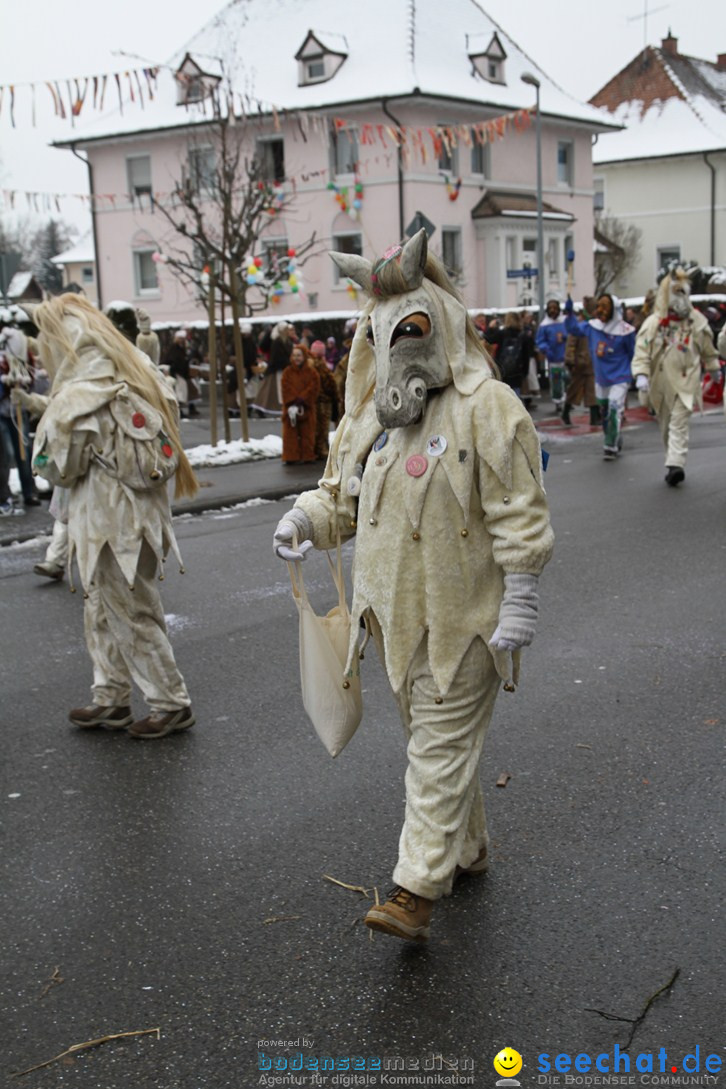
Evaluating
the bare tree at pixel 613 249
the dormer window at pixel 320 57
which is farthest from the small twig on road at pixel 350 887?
the bare tree at pixel 613 249

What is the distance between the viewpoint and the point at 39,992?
3.46 meters

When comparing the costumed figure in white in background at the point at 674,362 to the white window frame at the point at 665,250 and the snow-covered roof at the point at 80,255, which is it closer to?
the white window frame at the point at 665,250

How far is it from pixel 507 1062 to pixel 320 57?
40.5 metres

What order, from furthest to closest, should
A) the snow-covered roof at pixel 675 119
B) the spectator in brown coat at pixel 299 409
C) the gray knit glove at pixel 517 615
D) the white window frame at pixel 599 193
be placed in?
the white window frame at pixel 599 193
the snow-covered roof at pixel 675 119
the spectator in brown coat at pixel 299 409
the gray knit glove at pixel 517 615

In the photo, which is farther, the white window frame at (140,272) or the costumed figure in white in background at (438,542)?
the white window frame at (140,272)

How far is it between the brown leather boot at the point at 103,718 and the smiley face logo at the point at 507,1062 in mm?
Answer: 2991

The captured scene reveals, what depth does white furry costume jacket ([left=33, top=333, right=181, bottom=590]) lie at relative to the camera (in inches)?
211

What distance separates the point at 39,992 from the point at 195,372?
25.6m

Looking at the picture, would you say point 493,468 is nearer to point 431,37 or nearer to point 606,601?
point 606,601

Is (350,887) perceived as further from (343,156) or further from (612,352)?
(343,156)

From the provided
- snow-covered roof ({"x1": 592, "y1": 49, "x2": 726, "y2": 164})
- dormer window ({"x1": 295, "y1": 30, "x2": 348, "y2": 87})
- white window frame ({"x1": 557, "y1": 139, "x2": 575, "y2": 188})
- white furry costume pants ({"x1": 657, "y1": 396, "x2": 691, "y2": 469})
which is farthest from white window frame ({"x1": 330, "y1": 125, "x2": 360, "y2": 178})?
white furry costume pants ({"x1": 657, "y1": 396, "x2": 691, "y2": 469})

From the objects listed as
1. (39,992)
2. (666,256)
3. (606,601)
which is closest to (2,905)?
(39,992)

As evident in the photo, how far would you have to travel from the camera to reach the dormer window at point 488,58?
40.8 meters

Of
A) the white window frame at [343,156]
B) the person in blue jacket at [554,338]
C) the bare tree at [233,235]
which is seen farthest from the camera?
the white window frame at [343,156]
